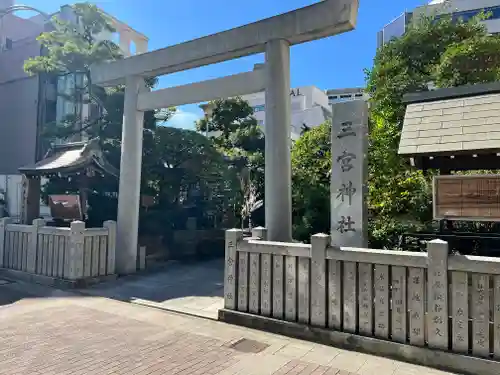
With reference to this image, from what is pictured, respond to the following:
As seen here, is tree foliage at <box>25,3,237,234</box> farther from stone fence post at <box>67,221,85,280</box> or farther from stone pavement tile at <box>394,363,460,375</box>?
stone pavement tile at <box>394,363,460,375</box>

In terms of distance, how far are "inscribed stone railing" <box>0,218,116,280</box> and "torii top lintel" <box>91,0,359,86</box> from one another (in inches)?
160

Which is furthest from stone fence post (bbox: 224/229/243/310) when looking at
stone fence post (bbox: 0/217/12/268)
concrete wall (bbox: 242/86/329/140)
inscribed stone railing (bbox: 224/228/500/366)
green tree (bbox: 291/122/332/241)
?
concrete wall (bbox: 242/86/329/140)

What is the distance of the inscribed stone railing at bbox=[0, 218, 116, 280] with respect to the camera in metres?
8.63

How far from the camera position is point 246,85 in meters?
7.91

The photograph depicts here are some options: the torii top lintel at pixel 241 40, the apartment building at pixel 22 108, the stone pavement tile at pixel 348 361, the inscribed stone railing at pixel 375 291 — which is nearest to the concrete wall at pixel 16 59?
the apartment building at pixel 22 108

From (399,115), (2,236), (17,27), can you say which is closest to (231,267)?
(399,115)

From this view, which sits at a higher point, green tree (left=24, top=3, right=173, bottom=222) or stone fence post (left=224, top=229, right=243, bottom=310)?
green tree (left=24, top=3, right=173, bottom=222)

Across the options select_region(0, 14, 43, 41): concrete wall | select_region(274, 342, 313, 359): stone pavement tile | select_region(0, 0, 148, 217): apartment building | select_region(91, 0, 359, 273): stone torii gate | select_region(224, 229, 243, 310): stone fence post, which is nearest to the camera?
select_region(274, 342, 313, 359): stone pavement tile

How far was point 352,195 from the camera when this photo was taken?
575 cm

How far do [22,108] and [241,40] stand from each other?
18.3 metres

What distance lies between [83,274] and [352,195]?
6508 mm


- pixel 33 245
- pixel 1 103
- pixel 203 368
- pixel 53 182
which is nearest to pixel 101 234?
pixel 33 245

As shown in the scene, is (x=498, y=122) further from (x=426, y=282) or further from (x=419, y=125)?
(x=426, y=282)

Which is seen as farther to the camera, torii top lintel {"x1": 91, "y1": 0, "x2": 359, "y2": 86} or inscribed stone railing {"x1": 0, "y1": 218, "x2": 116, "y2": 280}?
inscribed stone railing {"x1": 0, "y1": 218, "x2": 116, "y2": 280}
